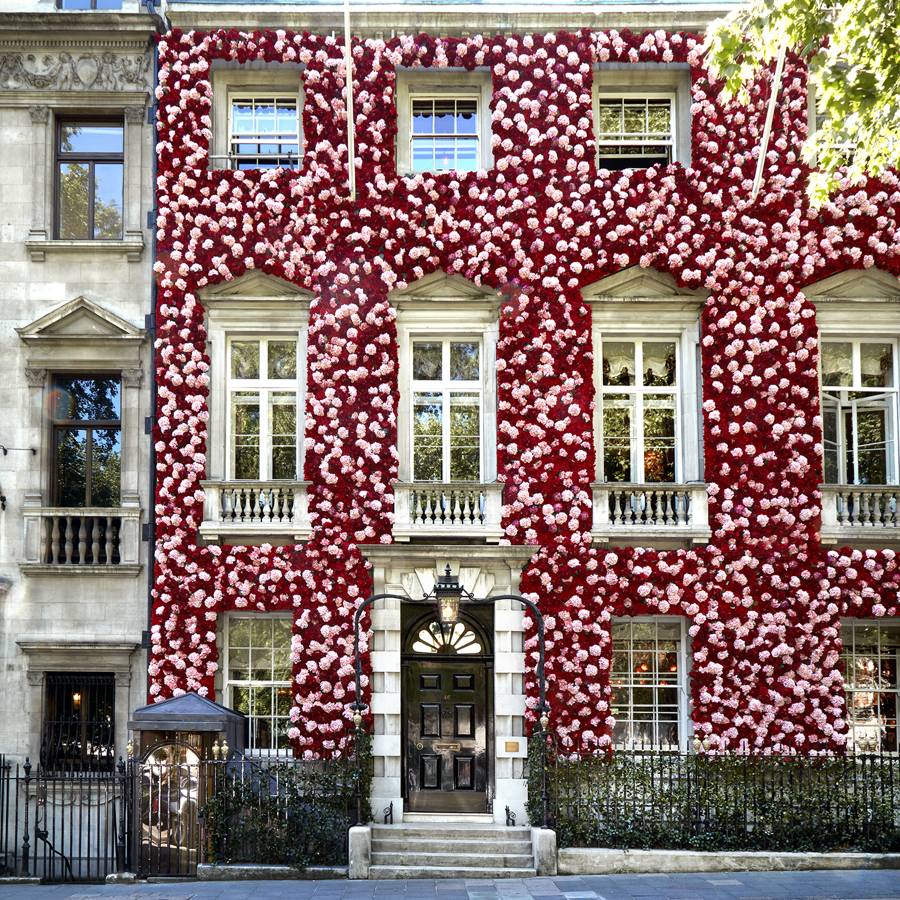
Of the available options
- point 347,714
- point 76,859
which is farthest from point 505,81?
point 76,859

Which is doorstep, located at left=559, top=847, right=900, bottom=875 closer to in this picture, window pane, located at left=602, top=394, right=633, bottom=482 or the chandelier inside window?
the chandelier inside window

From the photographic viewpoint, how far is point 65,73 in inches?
736

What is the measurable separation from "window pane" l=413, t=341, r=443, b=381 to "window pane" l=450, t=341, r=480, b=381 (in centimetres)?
20

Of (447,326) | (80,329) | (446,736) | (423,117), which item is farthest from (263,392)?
(446,736)

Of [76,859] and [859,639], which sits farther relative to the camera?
[859,639]

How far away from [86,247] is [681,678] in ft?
38.3

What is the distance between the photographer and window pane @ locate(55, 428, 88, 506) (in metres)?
18.5

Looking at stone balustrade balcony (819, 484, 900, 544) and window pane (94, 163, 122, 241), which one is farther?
window pane (94, 163, 122, 241)

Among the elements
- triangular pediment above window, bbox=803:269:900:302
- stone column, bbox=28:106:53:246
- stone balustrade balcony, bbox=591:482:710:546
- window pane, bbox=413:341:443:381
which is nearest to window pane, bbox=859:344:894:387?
triangular pediment above window, bbox=803:269:900:302

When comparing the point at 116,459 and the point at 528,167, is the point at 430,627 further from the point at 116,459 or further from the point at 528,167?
the point at 528,167

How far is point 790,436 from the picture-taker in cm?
1814

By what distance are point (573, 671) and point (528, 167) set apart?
317 inches

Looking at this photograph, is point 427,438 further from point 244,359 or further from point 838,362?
point 838,362

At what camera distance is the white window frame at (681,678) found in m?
18.0
